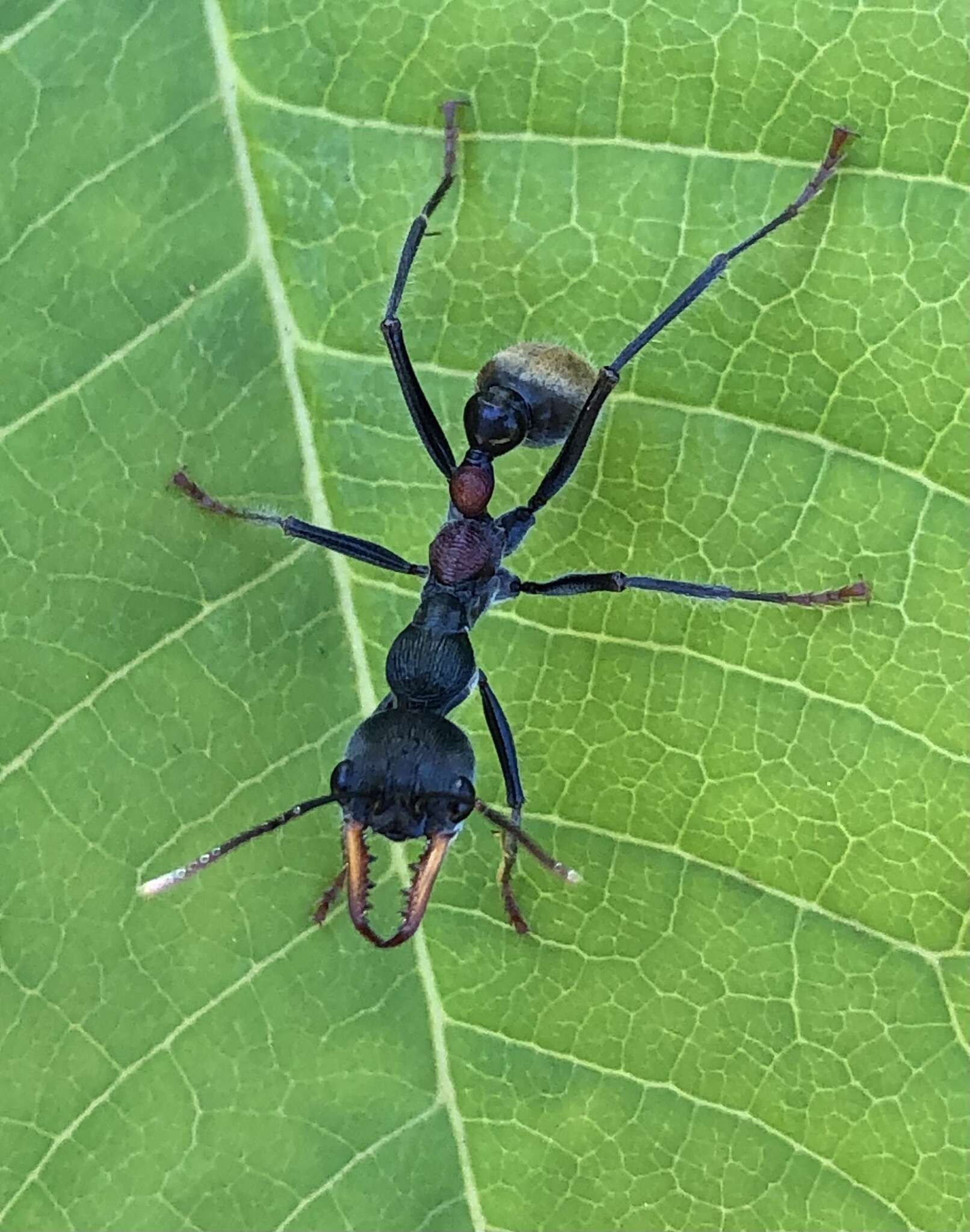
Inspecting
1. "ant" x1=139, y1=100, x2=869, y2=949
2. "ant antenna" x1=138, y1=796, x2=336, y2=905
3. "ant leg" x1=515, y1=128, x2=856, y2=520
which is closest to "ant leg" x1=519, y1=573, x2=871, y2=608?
"ant" x1=139, y1=100, x2=869, y2=949

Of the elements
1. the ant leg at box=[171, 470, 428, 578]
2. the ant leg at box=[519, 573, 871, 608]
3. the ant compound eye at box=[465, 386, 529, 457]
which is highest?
the ant compound eye at box=[465, 386, 529, 457]

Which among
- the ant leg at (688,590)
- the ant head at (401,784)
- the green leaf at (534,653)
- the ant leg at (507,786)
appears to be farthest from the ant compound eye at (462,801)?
the ant leg at (688,590)

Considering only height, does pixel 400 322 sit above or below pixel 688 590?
above

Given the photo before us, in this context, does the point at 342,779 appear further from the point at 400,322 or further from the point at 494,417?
the point at 400,322

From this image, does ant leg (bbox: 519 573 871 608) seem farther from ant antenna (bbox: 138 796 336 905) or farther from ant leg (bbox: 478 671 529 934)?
ant antenna (bbox: 138 796 336 905)

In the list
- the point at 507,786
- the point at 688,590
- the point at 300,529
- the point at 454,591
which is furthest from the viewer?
the point at 454,591

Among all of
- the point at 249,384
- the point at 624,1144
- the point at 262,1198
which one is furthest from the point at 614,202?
the point at 262,1198

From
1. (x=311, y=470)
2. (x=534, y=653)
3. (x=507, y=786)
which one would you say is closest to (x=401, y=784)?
(x=507, y=786)
